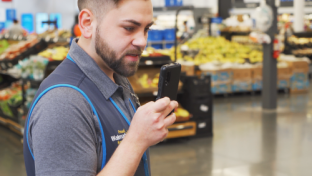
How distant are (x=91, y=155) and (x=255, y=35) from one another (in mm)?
7355

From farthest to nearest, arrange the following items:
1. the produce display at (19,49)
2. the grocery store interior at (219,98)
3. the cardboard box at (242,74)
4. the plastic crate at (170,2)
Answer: the plastic crate at (170,2), the cardboard box at (242,74), the produce display at (19,49), the grocery store interior at (219,98)

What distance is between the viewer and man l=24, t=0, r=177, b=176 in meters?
0.89

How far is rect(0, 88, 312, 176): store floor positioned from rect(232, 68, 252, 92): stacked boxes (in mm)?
2296

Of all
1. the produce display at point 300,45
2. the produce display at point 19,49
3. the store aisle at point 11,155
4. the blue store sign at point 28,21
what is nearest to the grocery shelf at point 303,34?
the produce display at point 300,45

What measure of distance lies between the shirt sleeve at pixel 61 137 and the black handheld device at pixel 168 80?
9.7 inches

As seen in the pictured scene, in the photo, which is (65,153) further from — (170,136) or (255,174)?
(170,136)

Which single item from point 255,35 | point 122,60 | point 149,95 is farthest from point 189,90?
point 122,60

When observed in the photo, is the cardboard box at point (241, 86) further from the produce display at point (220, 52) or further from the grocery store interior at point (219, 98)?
the produce display at point (220, 52)

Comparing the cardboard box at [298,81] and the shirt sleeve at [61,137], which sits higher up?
the shirt sleeve at [61,137]

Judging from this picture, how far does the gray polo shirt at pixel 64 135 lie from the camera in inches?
34.7

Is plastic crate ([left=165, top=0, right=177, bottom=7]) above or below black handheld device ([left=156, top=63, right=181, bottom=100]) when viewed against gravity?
above

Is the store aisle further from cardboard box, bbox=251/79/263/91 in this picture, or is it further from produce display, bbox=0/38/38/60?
cardboard box, bbox=251/79/263/91

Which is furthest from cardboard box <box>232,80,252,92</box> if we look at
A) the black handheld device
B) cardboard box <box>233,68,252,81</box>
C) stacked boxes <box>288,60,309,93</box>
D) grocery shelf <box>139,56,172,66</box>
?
the black handheld device

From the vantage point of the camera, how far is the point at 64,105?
0.92 meters
